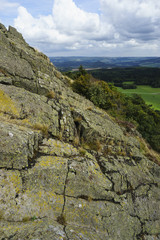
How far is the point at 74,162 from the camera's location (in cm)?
854

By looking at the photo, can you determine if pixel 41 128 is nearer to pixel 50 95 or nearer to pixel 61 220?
pixel 50 95

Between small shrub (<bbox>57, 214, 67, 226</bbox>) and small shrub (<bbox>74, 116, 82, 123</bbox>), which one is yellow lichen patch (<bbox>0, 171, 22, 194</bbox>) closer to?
small shrub (<bbox>57, 214, 67, 226</bbox>)

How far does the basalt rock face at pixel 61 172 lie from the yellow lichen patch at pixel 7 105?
60 millimetres

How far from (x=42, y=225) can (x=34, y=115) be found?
6.67m

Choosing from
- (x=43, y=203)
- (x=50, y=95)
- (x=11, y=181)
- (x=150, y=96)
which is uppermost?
(x=50, y=95)

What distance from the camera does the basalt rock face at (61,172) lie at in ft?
18.9

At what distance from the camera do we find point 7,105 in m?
8.84

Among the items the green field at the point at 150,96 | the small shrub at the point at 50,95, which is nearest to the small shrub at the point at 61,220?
the small shrub at the point at 50,95

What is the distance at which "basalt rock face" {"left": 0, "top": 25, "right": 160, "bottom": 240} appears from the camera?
18.9 ft

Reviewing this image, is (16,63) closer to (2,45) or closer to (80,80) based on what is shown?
(2,45)

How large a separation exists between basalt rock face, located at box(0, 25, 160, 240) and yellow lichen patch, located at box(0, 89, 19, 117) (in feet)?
0.20

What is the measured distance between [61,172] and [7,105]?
5.59 m

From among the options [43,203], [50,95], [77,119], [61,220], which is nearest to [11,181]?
[43,203]

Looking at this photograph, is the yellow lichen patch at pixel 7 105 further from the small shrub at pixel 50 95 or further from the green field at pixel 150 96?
the green field at pixel 150 96
